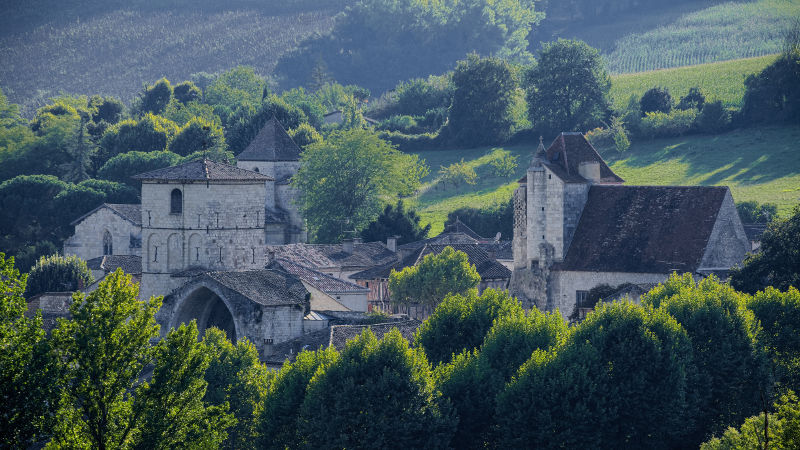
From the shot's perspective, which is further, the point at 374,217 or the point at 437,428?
the point at 374,217

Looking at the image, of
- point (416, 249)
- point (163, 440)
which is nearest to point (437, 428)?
point (163, 440)

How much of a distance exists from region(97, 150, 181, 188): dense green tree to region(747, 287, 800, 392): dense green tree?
67969 millimetres

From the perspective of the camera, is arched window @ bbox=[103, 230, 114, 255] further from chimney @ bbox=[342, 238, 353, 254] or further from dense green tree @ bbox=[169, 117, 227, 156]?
dense green tree @ bbox=[169, 117, 227, 156]

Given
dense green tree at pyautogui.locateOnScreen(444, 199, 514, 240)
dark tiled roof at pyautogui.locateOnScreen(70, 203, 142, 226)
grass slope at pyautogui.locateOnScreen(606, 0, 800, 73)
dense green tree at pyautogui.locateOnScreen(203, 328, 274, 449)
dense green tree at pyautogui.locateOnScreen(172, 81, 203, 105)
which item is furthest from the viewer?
dense green tree at pyautogui.locateOnScreen(172, 81, 203, 105)

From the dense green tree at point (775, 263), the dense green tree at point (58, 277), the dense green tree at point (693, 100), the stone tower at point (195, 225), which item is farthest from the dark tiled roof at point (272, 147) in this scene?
the dense green tree at point (775, 263)

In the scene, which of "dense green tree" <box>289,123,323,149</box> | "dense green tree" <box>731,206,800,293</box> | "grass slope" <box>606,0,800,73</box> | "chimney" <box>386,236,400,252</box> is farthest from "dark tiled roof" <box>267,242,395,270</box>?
"grass slope" <box>606,0,800,73</box>

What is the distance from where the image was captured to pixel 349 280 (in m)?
90.6

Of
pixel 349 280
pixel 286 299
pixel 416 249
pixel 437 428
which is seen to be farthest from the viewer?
pixel 416 249

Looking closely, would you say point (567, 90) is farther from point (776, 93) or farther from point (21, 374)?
point (21, 374)

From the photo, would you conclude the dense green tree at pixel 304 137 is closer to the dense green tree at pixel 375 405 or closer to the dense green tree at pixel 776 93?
A: the dense green tree at pixel 776 93

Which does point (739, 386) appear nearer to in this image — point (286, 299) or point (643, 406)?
point (643, 406)

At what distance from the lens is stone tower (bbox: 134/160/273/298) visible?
73.0 metres

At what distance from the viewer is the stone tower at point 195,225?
73.0 metres

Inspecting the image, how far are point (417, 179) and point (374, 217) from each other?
13859 mm
